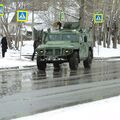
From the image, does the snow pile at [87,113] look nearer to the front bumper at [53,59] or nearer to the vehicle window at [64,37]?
the front bumper at [53,59]

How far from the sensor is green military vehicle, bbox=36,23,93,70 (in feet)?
73.7

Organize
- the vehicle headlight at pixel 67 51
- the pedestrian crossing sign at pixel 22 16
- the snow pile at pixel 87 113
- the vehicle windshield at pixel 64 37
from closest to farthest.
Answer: the snow pile at pixel 87 113 < the vehicle headlight at pixel 67 51 < the vehicle windshield at pixel 64 37 < the pedestrian crossing sign at pixel 22 16

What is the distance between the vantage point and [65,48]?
22375mm

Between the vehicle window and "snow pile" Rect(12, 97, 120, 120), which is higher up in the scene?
the vehicle window

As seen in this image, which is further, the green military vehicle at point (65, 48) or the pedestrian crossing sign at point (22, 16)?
the pedestrian crossing sign at point (22, 16)

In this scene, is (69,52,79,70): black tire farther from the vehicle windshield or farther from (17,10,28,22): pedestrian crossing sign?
(17,10,28,22): pedestrian crossing sign

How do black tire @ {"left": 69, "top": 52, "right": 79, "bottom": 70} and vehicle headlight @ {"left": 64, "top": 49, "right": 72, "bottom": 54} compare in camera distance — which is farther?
black tire @ {"left": 69, "top": 52, "right": 79, "bottom": 70}

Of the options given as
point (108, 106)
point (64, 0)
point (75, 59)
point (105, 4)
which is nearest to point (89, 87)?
point (108, 106)

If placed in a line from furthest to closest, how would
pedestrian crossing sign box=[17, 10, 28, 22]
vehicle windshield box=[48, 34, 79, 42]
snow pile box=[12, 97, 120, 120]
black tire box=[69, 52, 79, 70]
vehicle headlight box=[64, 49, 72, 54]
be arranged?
1. pedestrian crossing sign box=[17, 10, 28, 22]
2. vehicle windshield box=[48, 34, 79, 42]
3. black tire box=[69, 52, 79, 70]
4. vehicle headlight box=[64, 49, 72, 54]
5. snow pile box=[12, 97, 120, 120]

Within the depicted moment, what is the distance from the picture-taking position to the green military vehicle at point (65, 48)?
73.7ft

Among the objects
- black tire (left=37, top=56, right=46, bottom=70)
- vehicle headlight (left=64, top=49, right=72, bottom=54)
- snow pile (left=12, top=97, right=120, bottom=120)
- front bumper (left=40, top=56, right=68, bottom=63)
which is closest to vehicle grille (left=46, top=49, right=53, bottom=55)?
front bumper (left=40, top=56, right=68, bottom=63)

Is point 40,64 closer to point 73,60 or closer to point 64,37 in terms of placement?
point 73,60

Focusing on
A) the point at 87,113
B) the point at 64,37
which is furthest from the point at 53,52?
the point at 87,113

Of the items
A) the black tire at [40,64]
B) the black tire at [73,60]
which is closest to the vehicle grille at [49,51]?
the black tire at [40,64]
